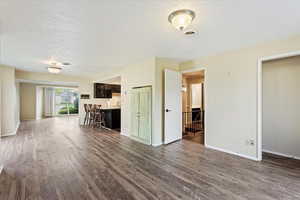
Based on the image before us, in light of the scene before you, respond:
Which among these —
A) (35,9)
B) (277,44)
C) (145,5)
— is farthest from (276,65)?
(35,9)

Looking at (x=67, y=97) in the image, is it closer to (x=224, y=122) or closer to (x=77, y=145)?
(x=77, y=145)

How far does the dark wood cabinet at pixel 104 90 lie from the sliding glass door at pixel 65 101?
6.01 m

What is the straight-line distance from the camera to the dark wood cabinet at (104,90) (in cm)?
833

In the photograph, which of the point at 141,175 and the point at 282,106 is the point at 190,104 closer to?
the point at 282,106

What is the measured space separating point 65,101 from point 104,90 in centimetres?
644

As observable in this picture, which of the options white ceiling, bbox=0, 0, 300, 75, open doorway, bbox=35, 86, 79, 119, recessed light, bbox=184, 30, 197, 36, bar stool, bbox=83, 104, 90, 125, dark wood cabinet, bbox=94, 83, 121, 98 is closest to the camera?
white ceiling, bbox=0, 0, 300, 75

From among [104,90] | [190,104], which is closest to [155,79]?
[190,104]

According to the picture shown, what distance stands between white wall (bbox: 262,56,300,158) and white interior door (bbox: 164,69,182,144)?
2271 millimetres

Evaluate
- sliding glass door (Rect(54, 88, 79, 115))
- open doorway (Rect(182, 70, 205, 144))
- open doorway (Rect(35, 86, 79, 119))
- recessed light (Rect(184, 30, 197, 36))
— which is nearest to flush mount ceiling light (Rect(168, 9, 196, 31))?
recessed light (Rect(184, 30, 197, 36))

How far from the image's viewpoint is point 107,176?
2.57m

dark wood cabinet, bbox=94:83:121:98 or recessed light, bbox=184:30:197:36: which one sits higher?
recessed light, bbox=184:30:197:36

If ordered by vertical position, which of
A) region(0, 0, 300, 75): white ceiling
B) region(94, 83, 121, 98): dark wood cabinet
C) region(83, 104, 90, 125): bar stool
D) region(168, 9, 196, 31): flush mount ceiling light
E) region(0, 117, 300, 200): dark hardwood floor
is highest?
region(0, 0, 300, 75): white ceiling

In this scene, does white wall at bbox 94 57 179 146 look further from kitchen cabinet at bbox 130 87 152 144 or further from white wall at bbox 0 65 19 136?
white wall at bbox 0 65 19 136

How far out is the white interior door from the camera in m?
4.38
